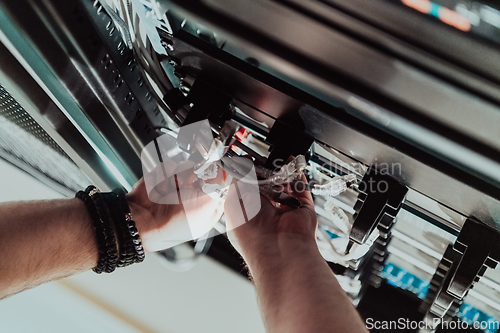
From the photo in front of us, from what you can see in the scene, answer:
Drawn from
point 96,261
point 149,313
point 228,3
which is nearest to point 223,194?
point 96,261

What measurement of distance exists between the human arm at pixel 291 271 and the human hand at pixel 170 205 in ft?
0.51

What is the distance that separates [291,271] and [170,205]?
17.0 inches

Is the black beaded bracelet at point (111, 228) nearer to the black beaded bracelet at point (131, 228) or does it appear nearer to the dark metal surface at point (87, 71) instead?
the black beaded bracelet at point (131, 228)

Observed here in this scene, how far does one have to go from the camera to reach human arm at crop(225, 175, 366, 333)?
1.97 ft

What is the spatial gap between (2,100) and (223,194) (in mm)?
525

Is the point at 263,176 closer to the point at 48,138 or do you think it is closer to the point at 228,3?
the point at 228,3

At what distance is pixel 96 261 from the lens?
0.81m

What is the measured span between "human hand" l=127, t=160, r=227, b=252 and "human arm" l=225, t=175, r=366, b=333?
16cm

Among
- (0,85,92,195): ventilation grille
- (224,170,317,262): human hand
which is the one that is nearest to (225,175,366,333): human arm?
(224,170,317,262): human hand

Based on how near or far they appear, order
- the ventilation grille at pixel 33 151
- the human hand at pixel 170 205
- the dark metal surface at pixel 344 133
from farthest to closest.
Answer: the human hand at pixel 170 205 < the ventilation grille at pixel 33 151 < the dark metal surface at pixel 344 133

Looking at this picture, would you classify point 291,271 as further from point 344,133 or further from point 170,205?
point 170,205

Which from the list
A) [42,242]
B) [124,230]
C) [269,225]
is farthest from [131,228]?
[269,225]

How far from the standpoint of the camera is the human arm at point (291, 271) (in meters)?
0.60

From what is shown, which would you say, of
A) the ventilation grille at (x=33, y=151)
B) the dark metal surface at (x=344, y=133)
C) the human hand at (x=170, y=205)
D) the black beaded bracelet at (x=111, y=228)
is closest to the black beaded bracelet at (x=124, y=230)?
the black beaded bracelet at (x=111, y=228)
